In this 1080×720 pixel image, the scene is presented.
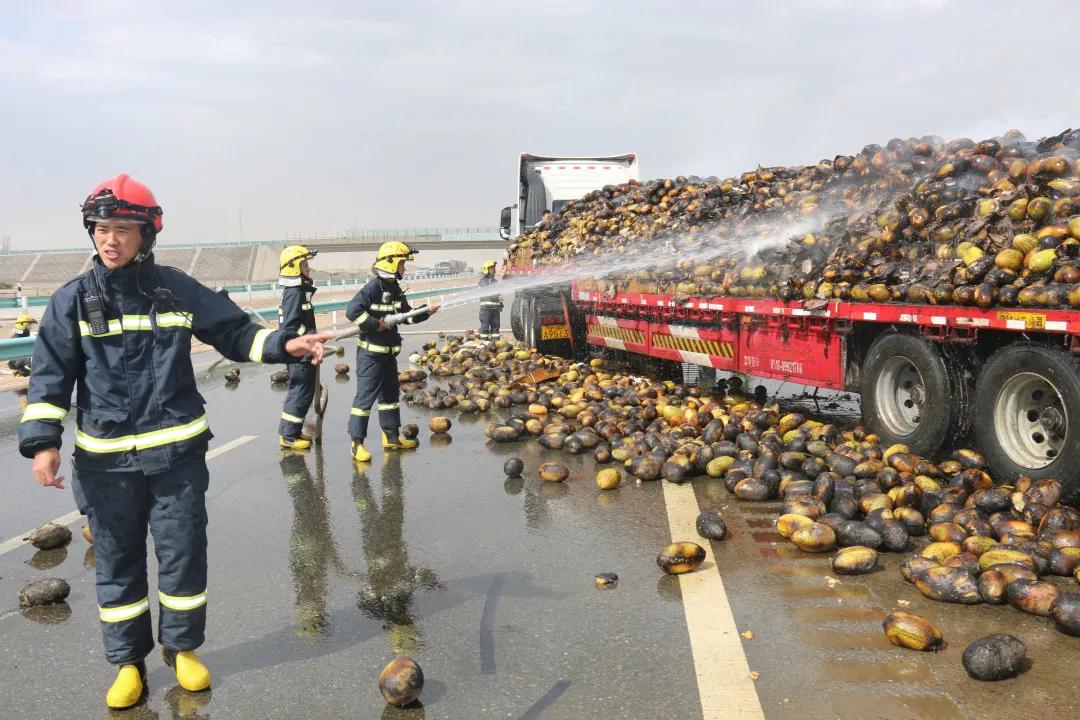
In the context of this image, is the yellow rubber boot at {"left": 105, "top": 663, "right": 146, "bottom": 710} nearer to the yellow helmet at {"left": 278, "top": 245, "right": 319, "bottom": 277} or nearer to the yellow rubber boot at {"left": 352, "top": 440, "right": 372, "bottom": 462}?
the yellow rubber boot at {"left": 352, "top": 440, "right": 372, "bottom": 462}

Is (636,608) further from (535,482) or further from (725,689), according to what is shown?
(535,482)

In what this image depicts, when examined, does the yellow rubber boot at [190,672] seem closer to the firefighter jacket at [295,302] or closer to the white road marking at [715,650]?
the white road marking at [715,650]

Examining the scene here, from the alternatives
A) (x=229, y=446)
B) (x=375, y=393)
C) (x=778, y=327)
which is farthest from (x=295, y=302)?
(x=778, y=327)

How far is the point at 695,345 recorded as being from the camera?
28.1 ft

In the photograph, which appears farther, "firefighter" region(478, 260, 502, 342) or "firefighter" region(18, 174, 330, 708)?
"firefighter" region(478, 260, 502, 342)

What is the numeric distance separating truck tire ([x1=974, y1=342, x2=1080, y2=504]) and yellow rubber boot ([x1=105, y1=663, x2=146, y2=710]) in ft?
16.0

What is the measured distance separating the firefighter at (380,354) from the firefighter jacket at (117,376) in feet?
13.0

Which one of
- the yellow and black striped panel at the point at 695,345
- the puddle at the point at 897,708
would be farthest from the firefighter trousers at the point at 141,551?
the yellow and black striped panel at the point at 695,345

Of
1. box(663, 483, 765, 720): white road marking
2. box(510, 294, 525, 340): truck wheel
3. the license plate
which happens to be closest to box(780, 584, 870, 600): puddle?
box(663, 483, 765, 720): white road marking

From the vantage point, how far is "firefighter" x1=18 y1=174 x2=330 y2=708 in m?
3.19

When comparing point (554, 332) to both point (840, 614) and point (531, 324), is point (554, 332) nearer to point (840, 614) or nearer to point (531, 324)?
point (531, 324)

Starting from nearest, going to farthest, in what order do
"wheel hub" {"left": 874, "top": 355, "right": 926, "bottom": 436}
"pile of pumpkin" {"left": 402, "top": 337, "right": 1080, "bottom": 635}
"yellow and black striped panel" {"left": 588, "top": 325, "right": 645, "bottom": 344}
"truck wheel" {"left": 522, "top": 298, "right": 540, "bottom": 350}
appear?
"pile of pumpkin" {"left": 402, "top": 337, "right": 1080, "bottom": 635}, "wheel hub" {"left": 874, "top": 355, "right": 926, "bottom": 436}, "yellow and black striped panel" {"left": 588, "top": 325, "right": 645, "bottom": 344}, "truck wheel" {"left": 522, "top": 298, "right": 540, "bottom": 350}

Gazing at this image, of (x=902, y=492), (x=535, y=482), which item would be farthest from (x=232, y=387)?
(x=902, y=492)

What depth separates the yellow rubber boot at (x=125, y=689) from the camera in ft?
10.5
